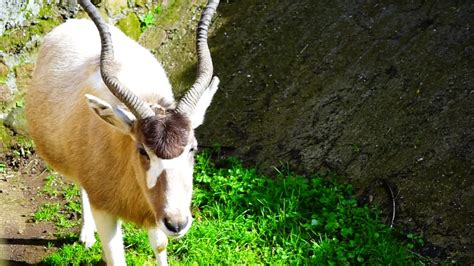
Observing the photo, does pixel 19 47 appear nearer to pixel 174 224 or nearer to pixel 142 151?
pixel 142 151

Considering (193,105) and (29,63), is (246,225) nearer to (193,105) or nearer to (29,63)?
(193,105)

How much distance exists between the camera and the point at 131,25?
894 centimetres

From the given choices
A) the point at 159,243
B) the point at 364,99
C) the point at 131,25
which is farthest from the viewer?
the point at 131,25

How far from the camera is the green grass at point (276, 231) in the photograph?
6109 mm

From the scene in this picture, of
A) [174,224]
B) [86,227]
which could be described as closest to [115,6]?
[86,227]

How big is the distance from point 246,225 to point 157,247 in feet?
3.63

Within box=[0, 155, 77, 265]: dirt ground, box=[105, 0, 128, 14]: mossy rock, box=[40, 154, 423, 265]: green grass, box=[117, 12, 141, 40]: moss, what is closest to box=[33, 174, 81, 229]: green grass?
box=[0, 155, 77, 265]: dirt ground

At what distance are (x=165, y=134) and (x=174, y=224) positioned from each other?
59cm

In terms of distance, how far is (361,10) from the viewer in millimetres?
8492

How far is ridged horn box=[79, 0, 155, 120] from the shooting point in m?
4.58

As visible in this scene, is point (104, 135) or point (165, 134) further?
point (104, 135)

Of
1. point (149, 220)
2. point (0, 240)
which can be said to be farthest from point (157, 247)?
point (0, 240)

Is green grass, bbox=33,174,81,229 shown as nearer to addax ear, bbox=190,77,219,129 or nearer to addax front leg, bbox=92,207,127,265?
addax front leg, bbox=92,207,127,265

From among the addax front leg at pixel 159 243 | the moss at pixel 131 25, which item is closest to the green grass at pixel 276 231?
the addax front leg at pixel 159 243
